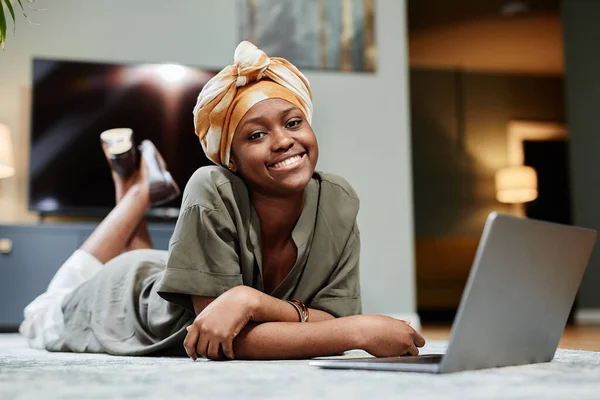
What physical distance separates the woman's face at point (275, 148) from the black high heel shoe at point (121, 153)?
3.94 ft

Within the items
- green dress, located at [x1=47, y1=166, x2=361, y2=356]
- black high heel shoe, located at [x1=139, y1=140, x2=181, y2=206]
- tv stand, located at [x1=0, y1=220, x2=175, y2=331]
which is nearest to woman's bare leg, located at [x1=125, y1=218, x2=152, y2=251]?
black high heel shoe, located at [x1=139, y1=140, x2=181, y2=206]

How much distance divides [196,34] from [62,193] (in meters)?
1.02

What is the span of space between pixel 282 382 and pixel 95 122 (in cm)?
263

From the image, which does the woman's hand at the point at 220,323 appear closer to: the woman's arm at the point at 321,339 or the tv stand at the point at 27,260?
the woman's arm at the point at 321,339

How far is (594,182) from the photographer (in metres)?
4.68

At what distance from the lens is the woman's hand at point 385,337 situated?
118 cm

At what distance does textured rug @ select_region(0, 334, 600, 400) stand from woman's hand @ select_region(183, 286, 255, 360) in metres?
→ 0.05

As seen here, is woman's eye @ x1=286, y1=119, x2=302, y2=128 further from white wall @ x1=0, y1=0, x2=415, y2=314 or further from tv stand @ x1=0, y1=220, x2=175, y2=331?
white wall @ x1=0, y1=0, x2=415, y2=314

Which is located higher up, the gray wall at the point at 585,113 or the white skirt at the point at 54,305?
the gray wall at the point at 585,113

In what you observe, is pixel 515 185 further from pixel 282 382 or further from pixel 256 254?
pixel 282 382

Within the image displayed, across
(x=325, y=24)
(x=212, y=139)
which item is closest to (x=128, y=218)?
(x=212, y=139)

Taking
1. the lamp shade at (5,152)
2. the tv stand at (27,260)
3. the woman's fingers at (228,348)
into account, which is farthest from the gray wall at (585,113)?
the woman's fingers at (228,348)

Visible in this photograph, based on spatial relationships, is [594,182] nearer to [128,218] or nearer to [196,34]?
[196,34]

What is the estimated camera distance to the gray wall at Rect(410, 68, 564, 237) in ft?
17.3
